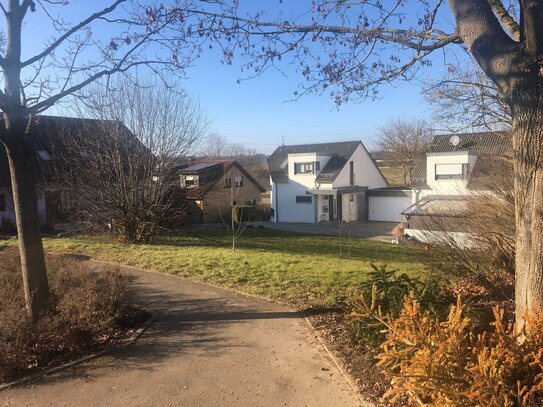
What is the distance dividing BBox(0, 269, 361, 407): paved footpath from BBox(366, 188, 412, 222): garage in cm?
3294

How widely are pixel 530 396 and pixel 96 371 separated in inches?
170

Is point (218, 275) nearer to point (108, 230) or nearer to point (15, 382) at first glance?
point (15, 382)

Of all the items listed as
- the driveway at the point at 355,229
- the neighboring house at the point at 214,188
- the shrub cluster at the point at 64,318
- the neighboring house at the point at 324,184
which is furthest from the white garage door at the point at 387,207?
the shrub cluster at the point at 64,318

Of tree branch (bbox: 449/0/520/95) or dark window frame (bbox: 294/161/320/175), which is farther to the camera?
dark window frame (bbox: 294/161/320/175)

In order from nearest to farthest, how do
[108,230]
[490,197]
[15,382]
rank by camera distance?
[15,382] < [490,197] < [108,230]

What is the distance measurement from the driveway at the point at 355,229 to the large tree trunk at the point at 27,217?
956 inches

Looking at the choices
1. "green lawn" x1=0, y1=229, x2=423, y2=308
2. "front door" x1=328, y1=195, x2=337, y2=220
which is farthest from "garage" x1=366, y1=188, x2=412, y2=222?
"green lawn" x1=0, y1=229, x2=423, y2=308

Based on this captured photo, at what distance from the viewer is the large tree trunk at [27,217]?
5.96m

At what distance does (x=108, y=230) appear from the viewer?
1780 cm

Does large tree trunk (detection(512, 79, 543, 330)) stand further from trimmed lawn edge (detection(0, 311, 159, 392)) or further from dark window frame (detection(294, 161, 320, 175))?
dark window frame (detection(294, 161, 320, 175))

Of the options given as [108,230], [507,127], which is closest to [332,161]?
[108,230]

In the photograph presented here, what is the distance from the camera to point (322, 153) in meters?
39.5

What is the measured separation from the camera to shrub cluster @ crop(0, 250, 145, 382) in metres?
4.95

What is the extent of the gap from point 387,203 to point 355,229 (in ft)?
23.6
